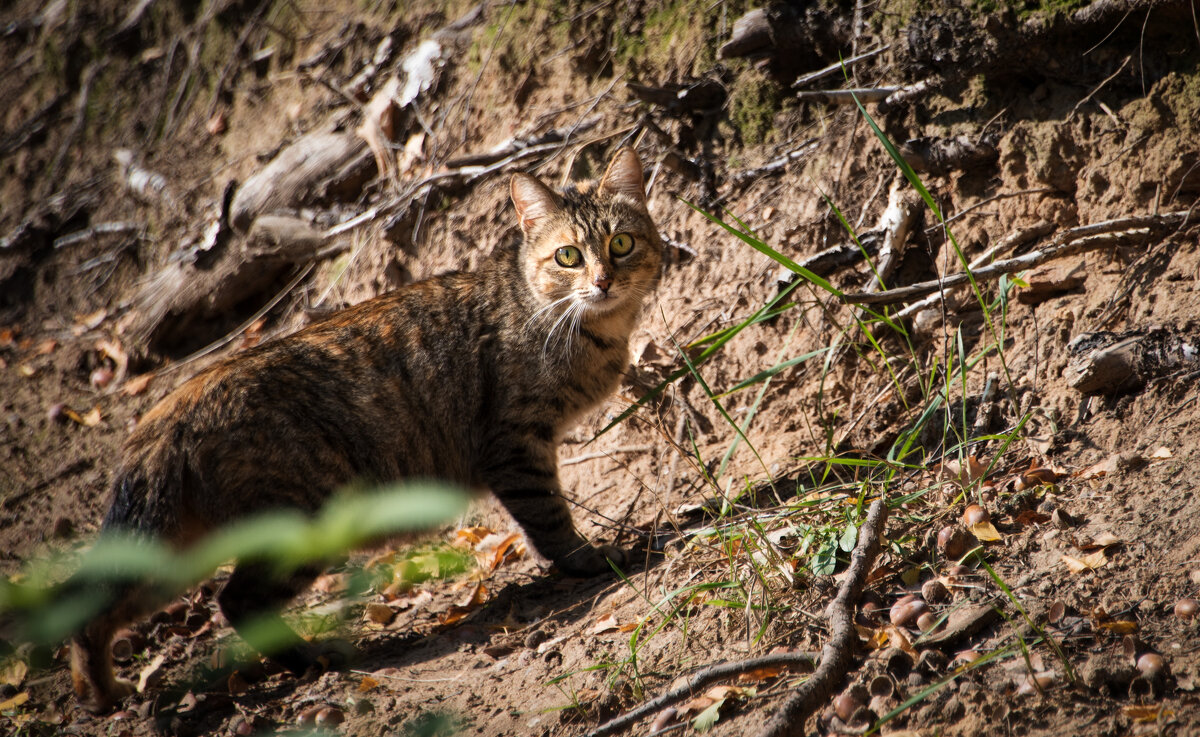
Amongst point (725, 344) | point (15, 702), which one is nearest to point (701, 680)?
point (725, 344)

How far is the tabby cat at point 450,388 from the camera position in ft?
10.5

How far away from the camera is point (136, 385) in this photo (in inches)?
221

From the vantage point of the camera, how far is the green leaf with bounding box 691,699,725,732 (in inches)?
86.1

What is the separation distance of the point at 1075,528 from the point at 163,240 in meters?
6.37

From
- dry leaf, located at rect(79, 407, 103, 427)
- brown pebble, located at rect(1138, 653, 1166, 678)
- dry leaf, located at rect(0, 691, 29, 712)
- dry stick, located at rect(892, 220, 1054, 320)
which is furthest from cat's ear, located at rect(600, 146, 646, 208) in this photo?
dry leaf, located at rect(79, 407, 103, 427)

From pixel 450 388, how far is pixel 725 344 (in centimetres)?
142

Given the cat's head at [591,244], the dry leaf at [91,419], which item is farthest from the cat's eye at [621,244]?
the dry leaf at [91,419]

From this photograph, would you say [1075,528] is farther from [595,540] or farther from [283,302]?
[283,302]

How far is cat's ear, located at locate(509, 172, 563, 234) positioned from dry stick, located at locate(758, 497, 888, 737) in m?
2.00

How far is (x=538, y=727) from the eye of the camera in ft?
8.20

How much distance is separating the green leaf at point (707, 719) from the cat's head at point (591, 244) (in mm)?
1870

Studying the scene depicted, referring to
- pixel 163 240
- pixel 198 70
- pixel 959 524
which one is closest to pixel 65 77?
pixel 198 70

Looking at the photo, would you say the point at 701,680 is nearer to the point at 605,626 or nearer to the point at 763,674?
the point at 763,674

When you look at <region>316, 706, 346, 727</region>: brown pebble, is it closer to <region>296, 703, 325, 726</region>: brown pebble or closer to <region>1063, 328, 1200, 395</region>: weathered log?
<region>296, 703, 325, 726</region>: brown pebble
